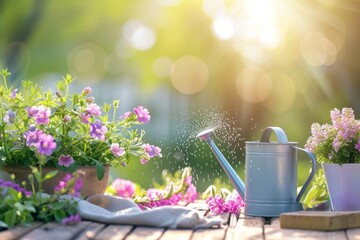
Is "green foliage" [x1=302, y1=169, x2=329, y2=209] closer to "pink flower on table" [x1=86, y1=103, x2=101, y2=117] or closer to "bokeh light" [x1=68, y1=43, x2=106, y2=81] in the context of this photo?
"pink flower on table" [x1=86, y1=103, x2=101, y2=117]

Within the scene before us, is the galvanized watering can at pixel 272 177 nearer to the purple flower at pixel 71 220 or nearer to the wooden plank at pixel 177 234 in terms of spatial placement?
the wooden plank at pixel 177 234

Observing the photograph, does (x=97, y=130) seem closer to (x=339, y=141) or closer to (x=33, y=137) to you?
(x=33, y=137)

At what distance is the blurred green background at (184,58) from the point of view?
879 centimetres

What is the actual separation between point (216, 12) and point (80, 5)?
6.53 ft

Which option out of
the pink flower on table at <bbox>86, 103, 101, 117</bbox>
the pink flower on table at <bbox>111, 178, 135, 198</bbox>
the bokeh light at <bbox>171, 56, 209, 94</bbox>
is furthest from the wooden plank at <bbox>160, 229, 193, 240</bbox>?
the bokeh light at <bbox>171, 56, 209, 94</bbox>

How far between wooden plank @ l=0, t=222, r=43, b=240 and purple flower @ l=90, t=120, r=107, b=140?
0.55 meters

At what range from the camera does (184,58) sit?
427 inches

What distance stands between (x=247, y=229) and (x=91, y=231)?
0.57 meters

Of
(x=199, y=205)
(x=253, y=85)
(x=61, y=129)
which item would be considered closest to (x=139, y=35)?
(x=253, y=85)

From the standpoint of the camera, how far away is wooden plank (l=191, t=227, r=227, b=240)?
2.28 metres

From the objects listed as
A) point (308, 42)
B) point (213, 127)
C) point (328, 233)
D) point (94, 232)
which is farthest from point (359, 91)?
point (94, 232)

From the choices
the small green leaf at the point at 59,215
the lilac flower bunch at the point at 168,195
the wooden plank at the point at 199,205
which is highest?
the small green leaf at the point at 59,215

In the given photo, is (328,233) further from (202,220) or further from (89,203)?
(89,203)

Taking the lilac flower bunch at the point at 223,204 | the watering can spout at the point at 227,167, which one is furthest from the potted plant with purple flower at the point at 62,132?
the lilac flower bunch at the point at 223,204
